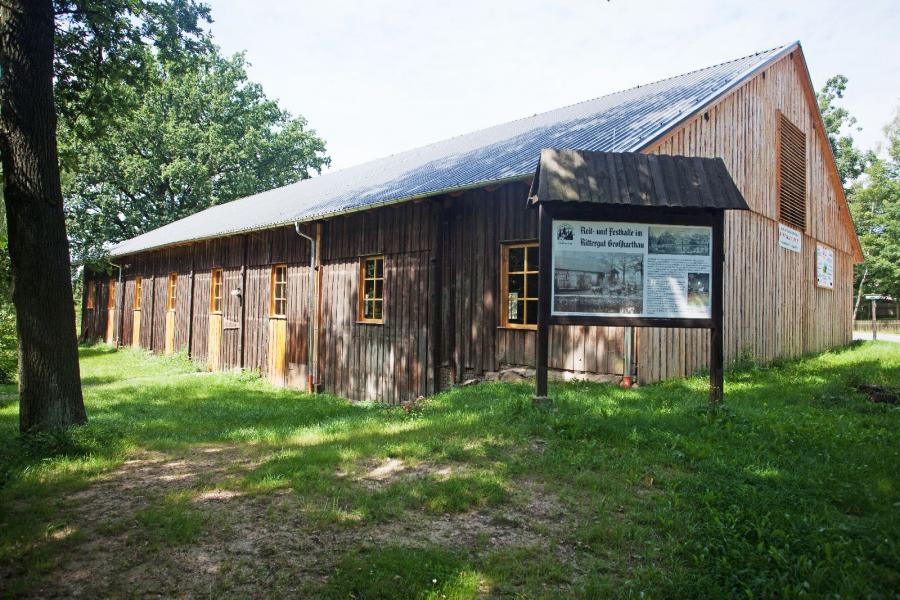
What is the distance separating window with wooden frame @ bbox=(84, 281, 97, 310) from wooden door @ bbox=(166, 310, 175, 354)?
9.75 m

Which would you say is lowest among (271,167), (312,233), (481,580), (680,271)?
(481,580)

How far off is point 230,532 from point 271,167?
116 ft

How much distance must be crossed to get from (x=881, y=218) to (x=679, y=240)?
125 feet

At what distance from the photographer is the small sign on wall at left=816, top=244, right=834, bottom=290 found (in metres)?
15.2

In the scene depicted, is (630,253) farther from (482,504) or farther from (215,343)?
(215,343)

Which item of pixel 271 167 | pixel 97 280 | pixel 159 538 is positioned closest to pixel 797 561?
pixel 159 538

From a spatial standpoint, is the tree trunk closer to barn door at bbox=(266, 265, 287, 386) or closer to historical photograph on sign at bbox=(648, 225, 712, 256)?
historical photograph on sign at bbox=(648, 225, 712, 256)

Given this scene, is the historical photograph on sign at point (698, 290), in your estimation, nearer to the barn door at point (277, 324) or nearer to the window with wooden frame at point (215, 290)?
the barn door at point (277, 324)

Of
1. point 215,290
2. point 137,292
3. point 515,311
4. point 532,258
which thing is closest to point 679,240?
point 532,258

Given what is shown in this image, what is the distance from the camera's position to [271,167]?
36406 millimetres

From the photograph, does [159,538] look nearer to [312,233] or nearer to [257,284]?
[312,233]

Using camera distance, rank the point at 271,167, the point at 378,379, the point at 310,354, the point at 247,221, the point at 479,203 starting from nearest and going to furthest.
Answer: the point at 479,203 → the point at 378,379 → the point at 310,354 → the point at 247,221 → the point at 271,167

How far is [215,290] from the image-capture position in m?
17.5

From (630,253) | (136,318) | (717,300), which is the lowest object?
(136,318)
